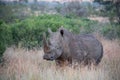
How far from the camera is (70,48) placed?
1025 cm

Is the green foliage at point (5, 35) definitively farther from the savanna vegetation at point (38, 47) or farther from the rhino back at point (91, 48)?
the rhino back at point (91, 48)

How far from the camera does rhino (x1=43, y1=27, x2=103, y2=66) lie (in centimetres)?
966

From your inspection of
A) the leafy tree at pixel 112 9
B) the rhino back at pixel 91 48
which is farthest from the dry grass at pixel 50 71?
the leafy tree at pixel 112 9

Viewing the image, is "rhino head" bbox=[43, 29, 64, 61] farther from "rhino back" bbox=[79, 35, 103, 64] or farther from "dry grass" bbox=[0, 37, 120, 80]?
"rhino back" bbox=[79, 35, 103, 64]

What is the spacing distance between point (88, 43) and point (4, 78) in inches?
111

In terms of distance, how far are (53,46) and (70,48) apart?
0.67 m

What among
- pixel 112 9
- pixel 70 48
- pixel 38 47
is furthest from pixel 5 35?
pixel 112 9

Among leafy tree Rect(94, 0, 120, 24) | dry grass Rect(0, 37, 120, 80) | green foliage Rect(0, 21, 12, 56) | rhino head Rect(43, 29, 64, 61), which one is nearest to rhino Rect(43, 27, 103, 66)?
rhino head Rect(43, 29, 64, 61)

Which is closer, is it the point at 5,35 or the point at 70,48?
the point at 70,48

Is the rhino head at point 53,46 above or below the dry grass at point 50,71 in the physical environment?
above

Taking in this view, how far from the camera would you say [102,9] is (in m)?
24.6

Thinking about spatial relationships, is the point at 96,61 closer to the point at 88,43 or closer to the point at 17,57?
the point at 88,43

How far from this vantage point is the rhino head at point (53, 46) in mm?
9545

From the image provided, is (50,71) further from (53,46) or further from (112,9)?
(112,9)
